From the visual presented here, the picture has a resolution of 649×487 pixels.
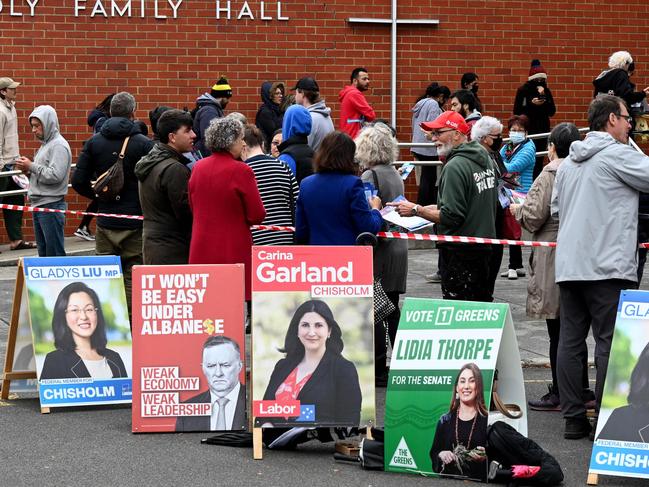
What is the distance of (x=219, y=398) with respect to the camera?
833 centimetres

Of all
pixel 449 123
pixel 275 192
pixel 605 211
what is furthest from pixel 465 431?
pixel 275 192

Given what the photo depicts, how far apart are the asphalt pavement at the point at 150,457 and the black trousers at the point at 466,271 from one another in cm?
89

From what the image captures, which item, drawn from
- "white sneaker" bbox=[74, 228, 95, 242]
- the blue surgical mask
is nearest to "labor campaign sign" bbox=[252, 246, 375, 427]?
the blue surgical mask

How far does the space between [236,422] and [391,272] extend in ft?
6.81

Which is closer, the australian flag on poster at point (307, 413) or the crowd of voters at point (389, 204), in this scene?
the australian flag on poster at point (307, 413)

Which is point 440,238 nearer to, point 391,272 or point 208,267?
point 391,272

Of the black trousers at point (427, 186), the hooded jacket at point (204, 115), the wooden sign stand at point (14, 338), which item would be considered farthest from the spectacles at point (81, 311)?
the black trousers at point (427, 186)

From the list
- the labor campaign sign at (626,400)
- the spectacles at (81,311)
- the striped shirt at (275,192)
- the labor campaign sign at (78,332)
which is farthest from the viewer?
the striped shirt at (275,192)

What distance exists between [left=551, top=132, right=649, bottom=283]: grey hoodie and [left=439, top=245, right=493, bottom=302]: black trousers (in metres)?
1.35

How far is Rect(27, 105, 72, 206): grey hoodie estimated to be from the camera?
40.7ft

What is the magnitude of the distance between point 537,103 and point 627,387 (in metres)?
11.0

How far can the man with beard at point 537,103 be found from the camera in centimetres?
1806

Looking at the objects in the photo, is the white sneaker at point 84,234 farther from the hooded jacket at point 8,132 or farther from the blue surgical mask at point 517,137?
the blue surgical mask at point 517,137

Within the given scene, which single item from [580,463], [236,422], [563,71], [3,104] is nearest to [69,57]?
[3,104]
